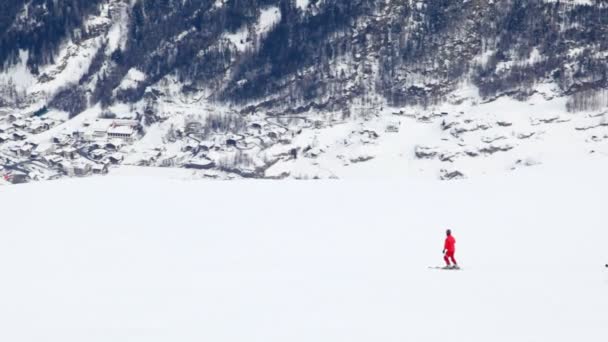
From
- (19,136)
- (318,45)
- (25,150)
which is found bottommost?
(25,150)

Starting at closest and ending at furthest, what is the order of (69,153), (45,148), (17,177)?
1. (17,177)
2. (69,153)
3. (45,148)

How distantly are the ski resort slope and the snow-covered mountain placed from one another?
60653mm

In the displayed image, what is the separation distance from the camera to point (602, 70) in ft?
355

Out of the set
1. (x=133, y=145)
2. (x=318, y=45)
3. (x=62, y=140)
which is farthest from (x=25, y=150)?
(x=318, y=45)

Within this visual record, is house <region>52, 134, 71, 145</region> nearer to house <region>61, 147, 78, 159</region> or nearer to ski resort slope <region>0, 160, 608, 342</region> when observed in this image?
house <region>61, 147, 78, 159</region>

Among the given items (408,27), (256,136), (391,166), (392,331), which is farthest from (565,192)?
(408,27)

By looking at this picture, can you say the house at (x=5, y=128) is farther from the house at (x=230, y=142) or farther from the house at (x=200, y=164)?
the house at (x=230, y=142)

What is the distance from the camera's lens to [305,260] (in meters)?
24.9

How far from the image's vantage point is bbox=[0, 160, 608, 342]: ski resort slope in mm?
16969

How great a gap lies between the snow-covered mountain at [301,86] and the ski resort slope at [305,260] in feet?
199

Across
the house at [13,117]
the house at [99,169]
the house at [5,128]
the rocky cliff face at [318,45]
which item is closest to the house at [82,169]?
the house at [99,169]

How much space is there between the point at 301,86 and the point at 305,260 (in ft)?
316

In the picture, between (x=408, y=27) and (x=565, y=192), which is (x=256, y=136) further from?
(x=565, y=192)

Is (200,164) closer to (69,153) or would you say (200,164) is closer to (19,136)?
(69,153)
